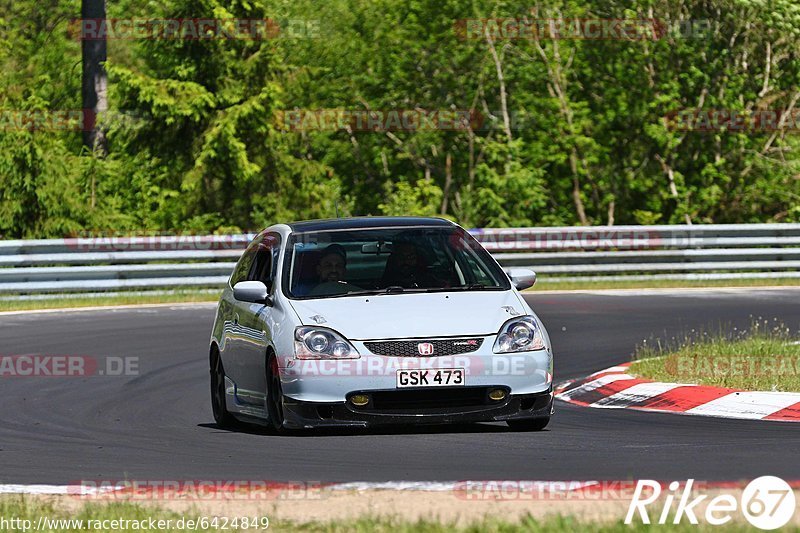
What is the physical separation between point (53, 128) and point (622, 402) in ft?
61.2

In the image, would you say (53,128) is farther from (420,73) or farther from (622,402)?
(622,402)

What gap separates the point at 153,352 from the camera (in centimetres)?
1808

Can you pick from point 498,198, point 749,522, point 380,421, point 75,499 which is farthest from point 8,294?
point 749,522

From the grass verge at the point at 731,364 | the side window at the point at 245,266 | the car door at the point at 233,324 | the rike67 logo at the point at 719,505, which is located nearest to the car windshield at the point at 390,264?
the car door at the point at 233,324

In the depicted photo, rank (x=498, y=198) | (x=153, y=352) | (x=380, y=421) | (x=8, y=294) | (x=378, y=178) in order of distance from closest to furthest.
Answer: (x=380, y=421) < (x=153, y=352) < (x=8, y=294) < (x=498, y=198) < (x=378, y=178)

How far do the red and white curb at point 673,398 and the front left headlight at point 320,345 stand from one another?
2.95 m

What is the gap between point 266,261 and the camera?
1239 centimetres

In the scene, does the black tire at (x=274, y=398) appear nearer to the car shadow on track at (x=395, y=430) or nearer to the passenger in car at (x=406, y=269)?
the car shadow on track at (x=395, y=430)

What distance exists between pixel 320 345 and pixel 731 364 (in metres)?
4.81

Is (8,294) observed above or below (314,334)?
below

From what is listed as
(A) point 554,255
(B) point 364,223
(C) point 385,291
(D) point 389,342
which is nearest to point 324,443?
(D) point 389,342

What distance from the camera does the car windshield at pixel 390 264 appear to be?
1155cm

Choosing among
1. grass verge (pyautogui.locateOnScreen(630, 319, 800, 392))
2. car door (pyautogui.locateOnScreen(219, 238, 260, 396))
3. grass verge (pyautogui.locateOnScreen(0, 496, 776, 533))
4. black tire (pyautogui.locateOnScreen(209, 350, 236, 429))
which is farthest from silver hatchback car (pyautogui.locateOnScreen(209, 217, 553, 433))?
grass verge (pyautogui.locateOnScreen(0, 496, 776, 533))

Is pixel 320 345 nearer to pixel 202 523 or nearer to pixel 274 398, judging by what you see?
pixel 274 398
